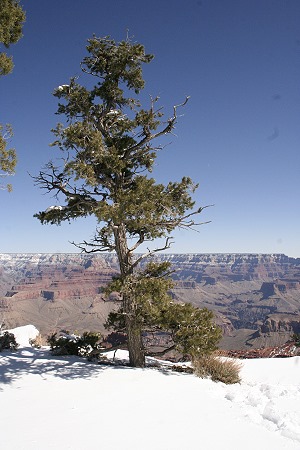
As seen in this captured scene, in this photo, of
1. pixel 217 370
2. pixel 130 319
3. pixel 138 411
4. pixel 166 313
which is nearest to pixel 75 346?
pixel 130 319

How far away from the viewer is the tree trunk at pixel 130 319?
984 centimetres

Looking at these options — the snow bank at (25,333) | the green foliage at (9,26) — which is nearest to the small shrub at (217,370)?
the green foliage at (9,26)

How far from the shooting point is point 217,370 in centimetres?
868

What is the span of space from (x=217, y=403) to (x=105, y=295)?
413 centimetres

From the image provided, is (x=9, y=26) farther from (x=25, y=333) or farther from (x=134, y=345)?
(x=25, y=333)

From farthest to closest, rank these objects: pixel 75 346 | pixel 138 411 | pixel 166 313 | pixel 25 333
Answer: pixel 25 333
pixel 75 346
pixel 166 313
pixel 138 411

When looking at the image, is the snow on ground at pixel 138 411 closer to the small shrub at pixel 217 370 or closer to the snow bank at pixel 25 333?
the small shrub at pixel 217 370

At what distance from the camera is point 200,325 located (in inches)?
392

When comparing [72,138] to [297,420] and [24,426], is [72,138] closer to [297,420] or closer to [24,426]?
[24,426]

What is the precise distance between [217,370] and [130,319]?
293 centimetres

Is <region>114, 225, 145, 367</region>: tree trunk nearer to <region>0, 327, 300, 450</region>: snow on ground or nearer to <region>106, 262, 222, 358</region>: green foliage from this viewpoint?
<region>106, 262, 222, 358</region>: green foliage

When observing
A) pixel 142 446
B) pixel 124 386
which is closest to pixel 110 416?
pixel 142 446

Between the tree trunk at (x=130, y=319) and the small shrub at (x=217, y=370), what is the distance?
1.93 meters

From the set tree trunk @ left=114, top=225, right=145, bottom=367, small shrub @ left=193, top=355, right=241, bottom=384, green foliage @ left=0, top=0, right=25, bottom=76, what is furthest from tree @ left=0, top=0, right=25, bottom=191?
small shrub @ left=193, top=355, right=241, bottom=384
